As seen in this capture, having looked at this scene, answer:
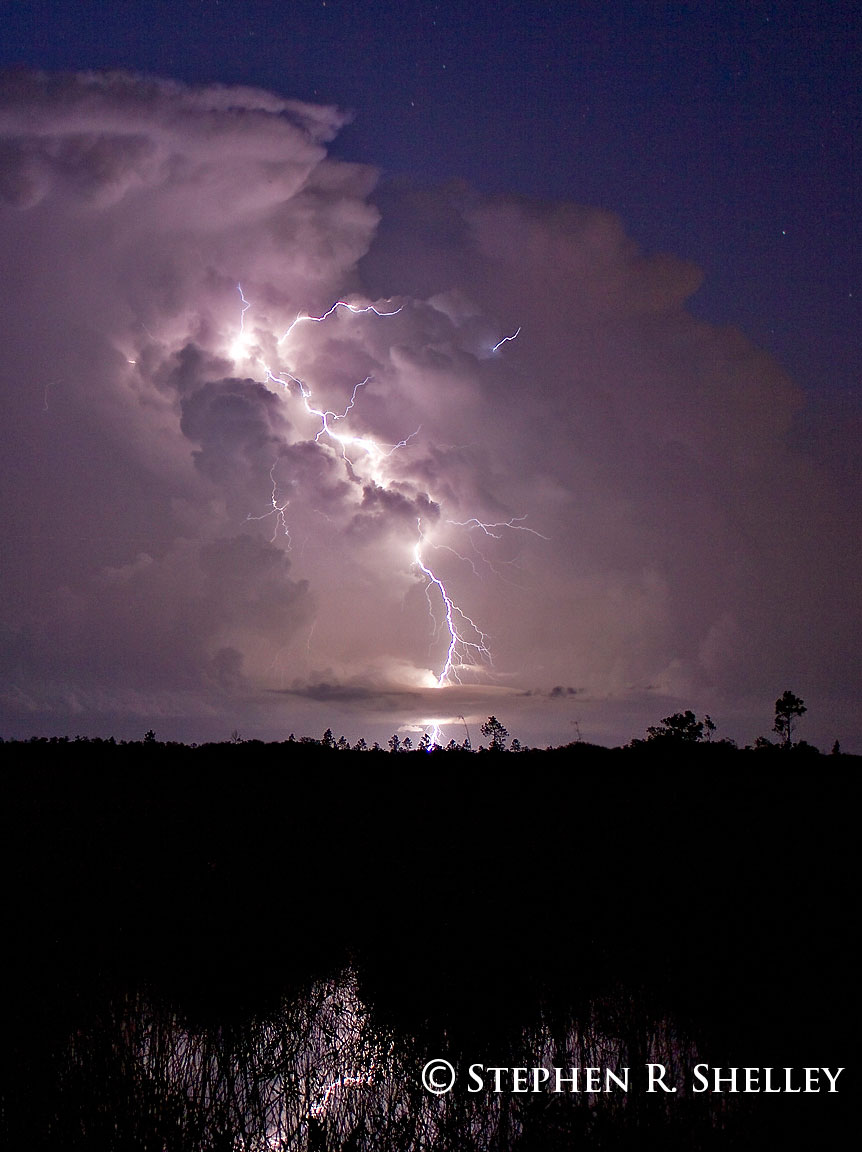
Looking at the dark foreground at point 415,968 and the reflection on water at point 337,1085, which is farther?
the dark foreground at point 415,968

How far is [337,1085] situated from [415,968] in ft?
7.72

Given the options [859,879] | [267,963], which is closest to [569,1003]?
[267,963]

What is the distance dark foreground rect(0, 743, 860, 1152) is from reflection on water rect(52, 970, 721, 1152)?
0.03 m

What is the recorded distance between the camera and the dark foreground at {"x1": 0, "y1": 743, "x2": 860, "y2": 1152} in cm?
598

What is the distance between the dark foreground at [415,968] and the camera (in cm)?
598

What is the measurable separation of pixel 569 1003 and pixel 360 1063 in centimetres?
255

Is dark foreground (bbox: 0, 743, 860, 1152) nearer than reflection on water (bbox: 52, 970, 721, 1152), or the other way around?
reflection on water (bbox: 52, 970, 721, 1152)

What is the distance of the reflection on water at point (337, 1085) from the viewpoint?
5.70 metres

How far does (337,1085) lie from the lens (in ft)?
22.0

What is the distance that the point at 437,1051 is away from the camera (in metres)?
7.30

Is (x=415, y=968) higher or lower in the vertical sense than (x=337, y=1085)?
higher

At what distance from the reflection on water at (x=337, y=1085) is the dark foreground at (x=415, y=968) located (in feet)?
0.10

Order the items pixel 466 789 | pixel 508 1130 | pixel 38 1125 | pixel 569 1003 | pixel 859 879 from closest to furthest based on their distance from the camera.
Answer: pixel 38 1125 < pixel 508 1130 < pixel 569 1003 < pixel 859 879 < pixel 466 789

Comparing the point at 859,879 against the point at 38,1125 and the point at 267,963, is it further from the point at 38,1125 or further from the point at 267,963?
the point at 38,1125
